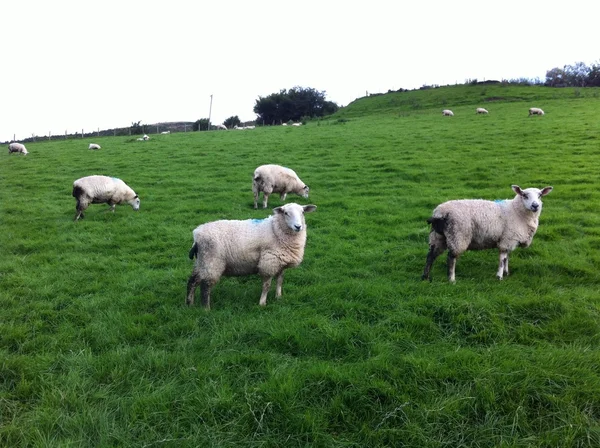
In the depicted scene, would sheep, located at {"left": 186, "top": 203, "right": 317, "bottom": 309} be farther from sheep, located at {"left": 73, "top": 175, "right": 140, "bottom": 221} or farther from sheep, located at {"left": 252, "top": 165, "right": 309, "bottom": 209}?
sheep, located at {"left": 73, "top": 175, "right": 140, "bottom": 221}

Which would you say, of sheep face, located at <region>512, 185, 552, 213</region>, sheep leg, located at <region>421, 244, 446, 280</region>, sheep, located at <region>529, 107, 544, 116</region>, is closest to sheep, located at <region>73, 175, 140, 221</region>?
sheep leg, located at <region>421, 244, 446, 280</region>

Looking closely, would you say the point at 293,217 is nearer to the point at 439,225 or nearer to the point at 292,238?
the point at 292,238

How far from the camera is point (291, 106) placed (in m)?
65.2

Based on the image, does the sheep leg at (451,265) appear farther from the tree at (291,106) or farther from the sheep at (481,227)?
the tree at (291,106)

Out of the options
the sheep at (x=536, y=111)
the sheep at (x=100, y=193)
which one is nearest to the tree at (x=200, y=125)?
the sheep at (x=536, y=111)

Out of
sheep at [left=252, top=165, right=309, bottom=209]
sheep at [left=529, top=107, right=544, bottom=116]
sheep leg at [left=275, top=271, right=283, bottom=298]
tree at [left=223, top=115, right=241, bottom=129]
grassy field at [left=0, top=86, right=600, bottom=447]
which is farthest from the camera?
tree at [left=223, top=115, right=241, bottom=129]

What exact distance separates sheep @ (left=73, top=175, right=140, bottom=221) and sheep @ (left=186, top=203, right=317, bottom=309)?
737 centimetres

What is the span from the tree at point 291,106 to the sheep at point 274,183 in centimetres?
5264

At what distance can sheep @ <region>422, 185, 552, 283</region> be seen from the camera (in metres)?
6.64

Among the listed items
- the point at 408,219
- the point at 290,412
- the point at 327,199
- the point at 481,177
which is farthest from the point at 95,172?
the point at 290,412

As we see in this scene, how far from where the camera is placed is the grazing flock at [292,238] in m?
6.09

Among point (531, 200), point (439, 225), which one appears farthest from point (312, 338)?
point (531, 200)

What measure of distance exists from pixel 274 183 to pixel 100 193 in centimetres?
536

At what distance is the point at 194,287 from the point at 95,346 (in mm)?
1611
